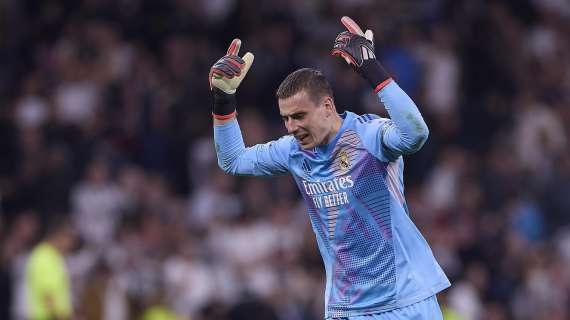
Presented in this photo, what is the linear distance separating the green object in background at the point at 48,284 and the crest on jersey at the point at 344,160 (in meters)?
6.61

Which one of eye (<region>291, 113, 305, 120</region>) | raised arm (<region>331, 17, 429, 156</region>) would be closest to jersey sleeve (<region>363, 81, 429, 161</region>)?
raised arm (<region>331, 17, 429, 156</region>)

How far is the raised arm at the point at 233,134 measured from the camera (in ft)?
23.9

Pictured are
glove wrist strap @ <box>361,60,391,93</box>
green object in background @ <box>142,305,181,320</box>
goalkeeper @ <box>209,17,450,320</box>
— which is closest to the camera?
glove wrist strap @ <box>361,60,391,93</box>

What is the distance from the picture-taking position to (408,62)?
53.5 feet

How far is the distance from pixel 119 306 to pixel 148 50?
4783 mm

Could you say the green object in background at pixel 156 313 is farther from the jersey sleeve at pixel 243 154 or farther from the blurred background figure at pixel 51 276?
the jersey sleeve at pixel 243 154

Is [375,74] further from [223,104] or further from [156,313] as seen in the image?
[156,313]

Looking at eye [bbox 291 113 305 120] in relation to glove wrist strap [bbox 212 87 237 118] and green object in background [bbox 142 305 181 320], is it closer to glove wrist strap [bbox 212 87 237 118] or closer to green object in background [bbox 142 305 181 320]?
glove wrist strap [bbox 212 87 237 118]

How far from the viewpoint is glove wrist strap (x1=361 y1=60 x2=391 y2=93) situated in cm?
669

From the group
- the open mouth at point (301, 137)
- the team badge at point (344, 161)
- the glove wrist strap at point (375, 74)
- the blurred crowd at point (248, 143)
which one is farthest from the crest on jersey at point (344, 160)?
the blurred crowd at point (248, 143)

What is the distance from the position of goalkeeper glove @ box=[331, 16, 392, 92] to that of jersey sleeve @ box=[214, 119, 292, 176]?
0.73 meters

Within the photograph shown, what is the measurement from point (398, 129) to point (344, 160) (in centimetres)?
47

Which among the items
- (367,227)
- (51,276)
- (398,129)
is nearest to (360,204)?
(367,227)

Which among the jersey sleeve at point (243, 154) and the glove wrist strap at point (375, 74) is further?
the jersey sleeve at point (243, 154)
